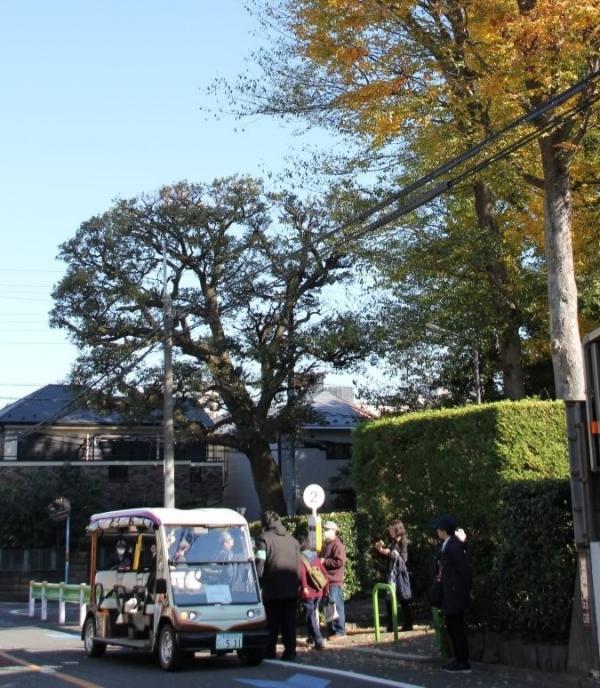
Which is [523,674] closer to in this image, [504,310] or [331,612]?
[331,612]

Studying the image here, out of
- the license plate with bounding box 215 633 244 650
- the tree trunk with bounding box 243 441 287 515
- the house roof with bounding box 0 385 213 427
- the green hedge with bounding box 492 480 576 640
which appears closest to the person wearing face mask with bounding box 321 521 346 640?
the license plate with bounding box 215 633 244 650

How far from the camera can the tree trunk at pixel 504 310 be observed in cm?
2170

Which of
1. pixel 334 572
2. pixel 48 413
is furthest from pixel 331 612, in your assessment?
pixel 48 413

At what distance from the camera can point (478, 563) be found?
13.1 meters

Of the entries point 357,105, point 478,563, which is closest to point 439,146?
point 357,105

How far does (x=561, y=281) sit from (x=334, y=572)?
572 cm

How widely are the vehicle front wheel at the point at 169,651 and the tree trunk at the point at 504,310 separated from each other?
12.4m

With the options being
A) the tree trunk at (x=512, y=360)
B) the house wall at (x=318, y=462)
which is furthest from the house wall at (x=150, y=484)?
the tree trunk at (x=512, y=360)

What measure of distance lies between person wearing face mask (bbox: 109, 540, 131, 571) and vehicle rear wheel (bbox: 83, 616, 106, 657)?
89 centimetres

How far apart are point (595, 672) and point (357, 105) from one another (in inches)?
356

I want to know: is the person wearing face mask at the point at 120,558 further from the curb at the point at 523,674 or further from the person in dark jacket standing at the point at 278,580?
the curb at the point at 523,674

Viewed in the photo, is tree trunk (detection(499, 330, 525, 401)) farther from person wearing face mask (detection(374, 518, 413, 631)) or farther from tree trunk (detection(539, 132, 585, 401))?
tree trunk (detection(539, 132, 585, 401))

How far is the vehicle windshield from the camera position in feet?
40.4

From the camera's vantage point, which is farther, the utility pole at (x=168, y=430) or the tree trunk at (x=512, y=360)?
the utility pole at (x=168, y=430)
